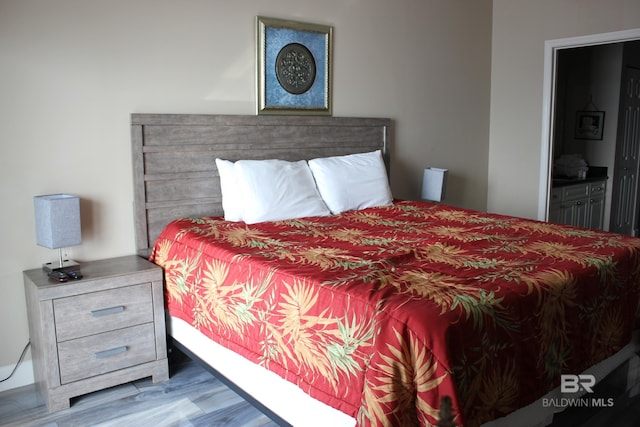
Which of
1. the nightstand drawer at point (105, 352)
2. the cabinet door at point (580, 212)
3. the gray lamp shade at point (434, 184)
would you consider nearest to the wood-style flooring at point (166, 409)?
the nightstand drawer at point (105, 352)

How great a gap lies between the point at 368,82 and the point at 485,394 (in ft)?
9.57

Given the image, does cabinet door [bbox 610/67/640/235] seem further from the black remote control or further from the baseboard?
the baseboard

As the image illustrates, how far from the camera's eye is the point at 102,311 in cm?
260

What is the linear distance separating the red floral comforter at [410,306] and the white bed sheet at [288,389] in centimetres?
5

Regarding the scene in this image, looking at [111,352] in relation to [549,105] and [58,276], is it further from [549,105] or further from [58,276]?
[549,105]

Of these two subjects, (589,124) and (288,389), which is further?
(589,124)

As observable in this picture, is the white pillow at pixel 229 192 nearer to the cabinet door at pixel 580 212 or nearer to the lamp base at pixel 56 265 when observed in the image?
the lamp base at pixel 56 265

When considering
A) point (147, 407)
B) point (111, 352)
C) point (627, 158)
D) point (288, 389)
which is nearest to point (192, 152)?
point (111, 352)

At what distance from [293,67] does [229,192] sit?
40.4 inches

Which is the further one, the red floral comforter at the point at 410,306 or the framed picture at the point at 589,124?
the framed picture at the point at 589,124

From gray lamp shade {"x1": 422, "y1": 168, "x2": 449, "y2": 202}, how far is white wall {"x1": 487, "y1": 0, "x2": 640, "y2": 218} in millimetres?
1020

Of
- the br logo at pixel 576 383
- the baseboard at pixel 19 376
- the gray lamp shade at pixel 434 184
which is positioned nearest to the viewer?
the br logo at pixel 576 383

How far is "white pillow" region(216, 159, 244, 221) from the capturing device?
3.15 metres

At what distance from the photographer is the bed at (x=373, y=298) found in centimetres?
160
